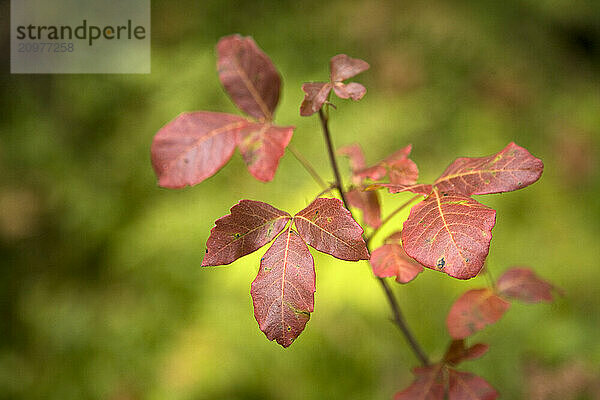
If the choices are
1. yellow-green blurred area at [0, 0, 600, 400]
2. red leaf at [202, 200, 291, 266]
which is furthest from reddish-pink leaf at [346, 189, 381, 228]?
yellow-green blurred area at [0, 0, 600, 400]

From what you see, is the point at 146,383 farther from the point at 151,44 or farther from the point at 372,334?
the point at 151,44

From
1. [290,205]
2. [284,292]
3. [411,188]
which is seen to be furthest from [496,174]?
[290,205]

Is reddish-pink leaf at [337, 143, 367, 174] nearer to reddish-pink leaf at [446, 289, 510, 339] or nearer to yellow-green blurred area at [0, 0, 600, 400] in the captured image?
reddish-pink leaf at [446, 289, 510, 339]

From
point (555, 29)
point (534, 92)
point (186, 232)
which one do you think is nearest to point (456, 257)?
point (186, 232)

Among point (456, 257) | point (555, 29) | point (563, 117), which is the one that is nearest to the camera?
point (456, 257)

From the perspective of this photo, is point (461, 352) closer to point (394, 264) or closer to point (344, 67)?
point (394, 264)

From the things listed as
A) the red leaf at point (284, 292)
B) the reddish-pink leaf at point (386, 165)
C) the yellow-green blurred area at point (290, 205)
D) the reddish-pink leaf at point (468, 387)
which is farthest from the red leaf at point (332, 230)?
the yellow-green blurred area at point (290, 205)
